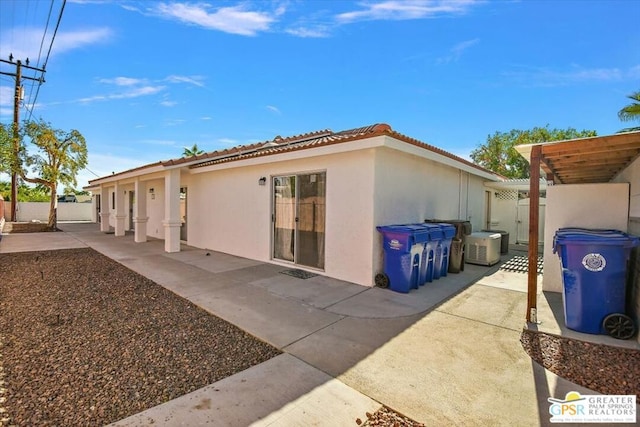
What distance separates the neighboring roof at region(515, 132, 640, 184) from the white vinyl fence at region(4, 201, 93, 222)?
113 feet

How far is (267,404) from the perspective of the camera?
253cm

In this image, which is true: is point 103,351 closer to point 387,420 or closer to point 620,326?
point 387,420

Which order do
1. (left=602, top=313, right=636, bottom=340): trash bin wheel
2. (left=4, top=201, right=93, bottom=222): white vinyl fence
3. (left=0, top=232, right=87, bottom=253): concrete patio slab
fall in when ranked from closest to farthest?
1. (left=602, top=313, right=636, bottom=340): trash bin wheel
2. (left=0, top=232, right=87, bottom=253): concrete patio slab
3. (left=4, top=201, right=93, bottom=222): white vinyl fence

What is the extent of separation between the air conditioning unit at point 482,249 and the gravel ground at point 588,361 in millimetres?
4702

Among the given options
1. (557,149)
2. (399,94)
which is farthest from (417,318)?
(399,94)

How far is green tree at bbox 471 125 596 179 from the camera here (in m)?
25.8

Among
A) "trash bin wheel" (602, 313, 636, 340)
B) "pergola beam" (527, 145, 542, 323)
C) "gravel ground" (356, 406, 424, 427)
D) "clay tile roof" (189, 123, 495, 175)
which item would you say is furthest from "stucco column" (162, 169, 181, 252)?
"trash bin wheel" (602, 313, 636, 340)

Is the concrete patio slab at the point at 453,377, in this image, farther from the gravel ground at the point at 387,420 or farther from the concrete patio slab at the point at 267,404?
the concrete patio slab at the point at 267,404

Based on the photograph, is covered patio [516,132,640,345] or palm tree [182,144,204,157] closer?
covered patio [516,132,640,345]

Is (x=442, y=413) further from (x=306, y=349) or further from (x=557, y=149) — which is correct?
(x=557, y=149)

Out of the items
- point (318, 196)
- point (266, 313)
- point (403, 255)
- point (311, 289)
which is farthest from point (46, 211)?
point (403, 255)

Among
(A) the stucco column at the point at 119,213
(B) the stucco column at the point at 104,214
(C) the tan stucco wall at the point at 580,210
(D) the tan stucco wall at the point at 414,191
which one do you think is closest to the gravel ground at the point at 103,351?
(D) the tan stucco wall at the point at 414,191

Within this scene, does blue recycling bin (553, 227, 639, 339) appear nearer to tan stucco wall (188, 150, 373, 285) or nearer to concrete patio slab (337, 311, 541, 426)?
concrete patio slab (337, 311, 541, 426)

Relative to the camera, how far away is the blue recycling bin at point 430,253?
6336 mm
